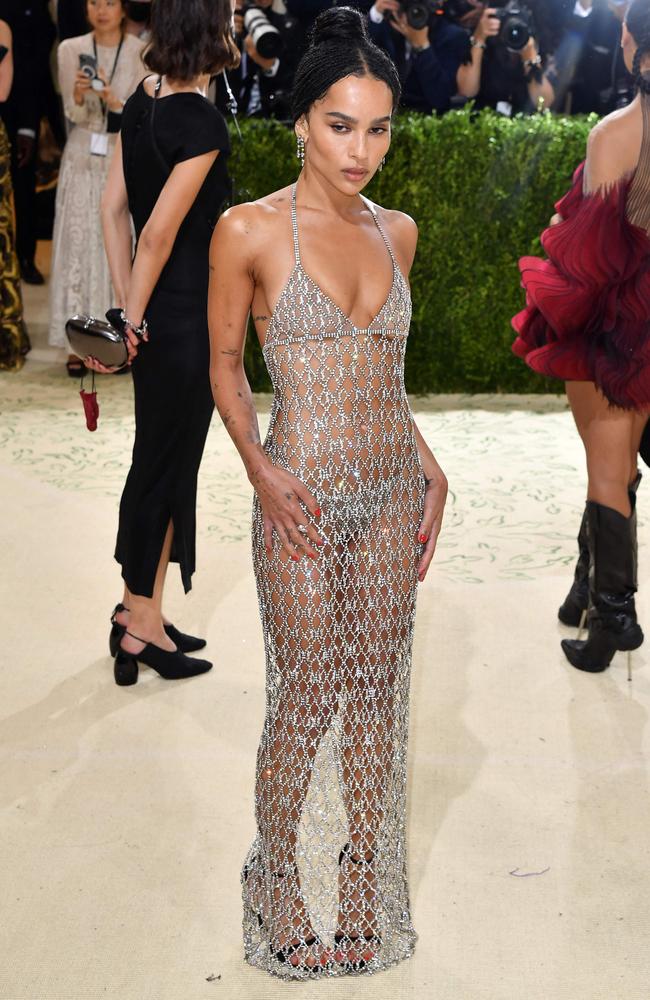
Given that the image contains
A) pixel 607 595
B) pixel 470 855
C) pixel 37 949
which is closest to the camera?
pixel 37 949

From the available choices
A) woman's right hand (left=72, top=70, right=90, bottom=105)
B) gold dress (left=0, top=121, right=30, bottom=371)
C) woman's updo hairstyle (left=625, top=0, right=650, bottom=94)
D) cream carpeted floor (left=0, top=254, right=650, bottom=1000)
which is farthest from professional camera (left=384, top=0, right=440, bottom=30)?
woman's updo hairstyle (left=625, top=0, right=650, bottom=94)

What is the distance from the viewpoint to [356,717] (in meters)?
2.34

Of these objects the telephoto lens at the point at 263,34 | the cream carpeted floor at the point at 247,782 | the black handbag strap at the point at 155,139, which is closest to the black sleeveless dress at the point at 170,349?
the black handbag strap at the point at 155,139

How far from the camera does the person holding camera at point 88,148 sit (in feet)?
20.0

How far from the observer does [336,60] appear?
2.06 meters

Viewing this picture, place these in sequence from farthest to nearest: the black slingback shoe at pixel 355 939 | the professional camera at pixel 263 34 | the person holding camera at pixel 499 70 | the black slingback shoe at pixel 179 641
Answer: the person holding camera at pixel 499 70
the professional camera at pixel 263 34
the black slingback shoe at pixel 179 641
the black slingback shoe at pixel 355 939

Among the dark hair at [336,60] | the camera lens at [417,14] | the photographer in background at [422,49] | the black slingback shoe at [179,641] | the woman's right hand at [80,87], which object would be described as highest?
the dark hair at [336,60]

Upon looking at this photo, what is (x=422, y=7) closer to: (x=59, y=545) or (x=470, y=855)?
(x=59, y=545)

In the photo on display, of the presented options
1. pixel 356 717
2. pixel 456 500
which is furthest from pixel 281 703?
pixel 456 500

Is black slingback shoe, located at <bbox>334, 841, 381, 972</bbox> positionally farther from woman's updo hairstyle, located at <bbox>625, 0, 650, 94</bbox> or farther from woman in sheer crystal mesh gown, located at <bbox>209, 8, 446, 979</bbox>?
woman's updo hairstyle, located at <bbox>625, 0, 650, 94</bbox>

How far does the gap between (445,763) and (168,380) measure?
125 centimetres

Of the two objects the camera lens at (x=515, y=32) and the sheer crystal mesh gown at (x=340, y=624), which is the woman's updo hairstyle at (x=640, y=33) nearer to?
the sheer crystal mesh gown at (x=340, y=624)

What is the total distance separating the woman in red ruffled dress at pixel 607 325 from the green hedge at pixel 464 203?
2.64 m

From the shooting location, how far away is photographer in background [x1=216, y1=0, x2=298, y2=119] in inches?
259
